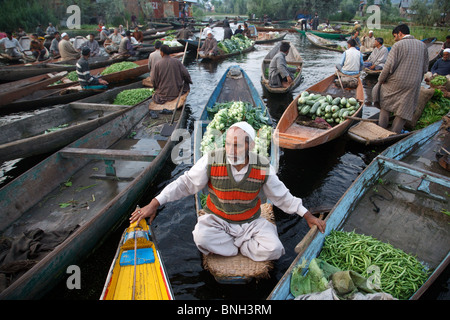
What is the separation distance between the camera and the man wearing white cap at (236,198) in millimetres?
2863

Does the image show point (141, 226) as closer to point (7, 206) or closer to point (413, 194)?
point (7, 206)

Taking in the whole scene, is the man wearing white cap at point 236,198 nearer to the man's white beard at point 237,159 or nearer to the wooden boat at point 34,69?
the man's white beard at point 237,159

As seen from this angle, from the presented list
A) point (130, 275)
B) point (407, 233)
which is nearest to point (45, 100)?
point (130, 275)

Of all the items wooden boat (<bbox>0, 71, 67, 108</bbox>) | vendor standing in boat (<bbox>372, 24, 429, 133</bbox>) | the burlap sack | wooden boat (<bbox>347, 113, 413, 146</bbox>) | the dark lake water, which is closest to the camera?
the dark lake water

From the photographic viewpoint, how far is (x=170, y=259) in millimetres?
3928

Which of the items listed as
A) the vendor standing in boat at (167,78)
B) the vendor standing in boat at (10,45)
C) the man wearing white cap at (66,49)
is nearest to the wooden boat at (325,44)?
the vendor standing in boat at (167,78)

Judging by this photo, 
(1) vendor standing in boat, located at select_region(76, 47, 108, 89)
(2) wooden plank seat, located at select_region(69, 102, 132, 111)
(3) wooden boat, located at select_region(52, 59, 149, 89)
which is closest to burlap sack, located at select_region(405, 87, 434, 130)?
(2) wooden plank seat, located at select_region(69, 102, 132, 111)

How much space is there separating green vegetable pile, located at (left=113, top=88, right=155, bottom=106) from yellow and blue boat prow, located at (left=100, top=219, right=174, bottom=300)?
551 cm

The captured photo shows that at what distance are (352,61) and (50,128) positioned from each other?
9287mm

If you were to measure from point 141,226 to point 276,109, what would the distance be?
744 cm

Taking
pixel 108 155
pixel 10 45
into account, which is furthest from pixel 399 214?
pixel 10 45

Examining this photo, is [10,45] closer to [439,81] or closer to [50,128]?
[50,128]

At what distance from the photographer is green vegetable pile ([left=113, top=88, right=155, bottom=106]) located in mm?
7922

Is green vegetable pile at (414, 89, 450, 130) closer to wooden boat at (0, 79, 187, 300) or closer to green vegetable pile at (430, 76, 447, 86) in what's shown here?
green vegetable pile at (430, 76, 447, 86)
